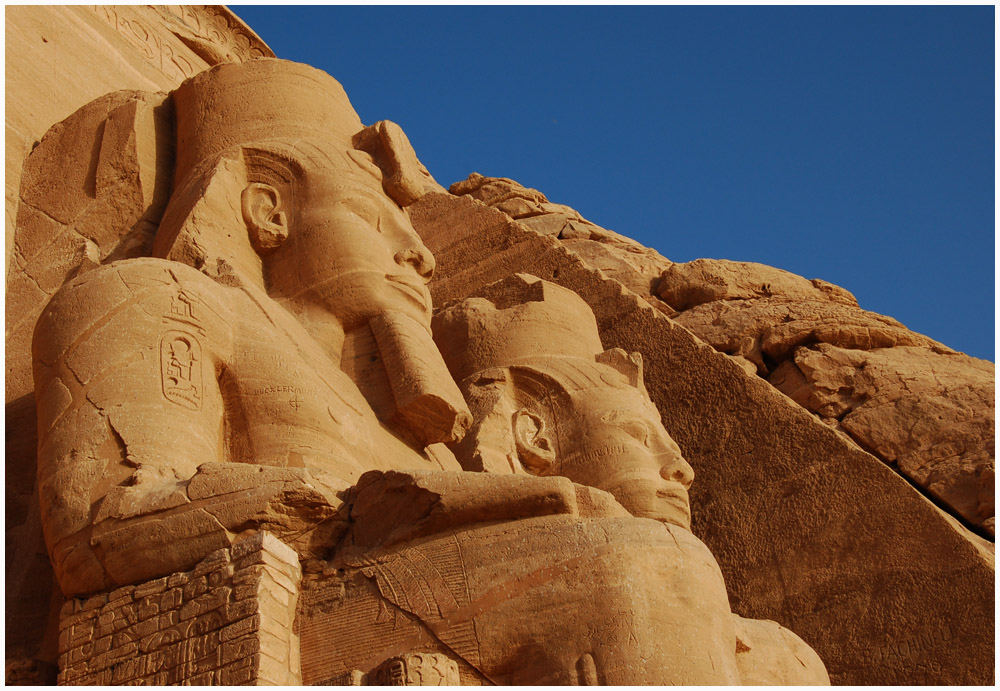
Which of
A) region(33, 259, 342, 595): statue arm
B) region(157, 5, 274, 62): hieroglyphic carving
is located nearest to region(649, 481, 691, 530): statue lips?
region(33, 259, 342, 595): statue arm

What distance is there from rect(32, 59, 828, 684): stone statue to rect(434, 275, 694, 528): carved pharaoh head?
0.02 meters

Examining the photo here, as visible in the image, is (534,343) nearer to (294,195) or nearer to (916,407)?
(294,195)

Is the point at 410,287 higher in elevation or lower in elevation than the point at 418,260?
lower

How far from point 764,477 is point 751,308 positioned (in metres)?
2.16

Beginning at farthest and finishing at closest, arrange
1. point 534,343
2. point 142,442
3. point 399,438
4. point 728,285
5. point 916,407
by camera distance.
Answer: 1. point 728,285
2. point 916,407
3. point 534,343
4. point 399,438
5. point 142,442

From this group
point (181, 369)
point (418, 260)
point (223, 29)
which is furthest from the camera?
point (223, 29)

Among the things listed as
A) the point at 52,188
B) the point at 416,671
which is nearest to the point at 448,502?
the point at 416,671

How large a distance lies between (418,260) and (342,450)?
4.86ft

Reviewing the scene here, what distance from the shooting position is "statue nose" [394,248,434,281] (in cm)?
586

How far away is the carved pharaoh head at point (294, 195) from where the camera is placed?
18.3ft

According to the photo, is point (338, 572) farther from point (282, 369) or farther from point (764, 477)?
point (764, 477)

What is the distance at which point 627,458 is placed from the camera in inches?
243

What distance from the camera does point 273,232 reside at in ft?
18.8

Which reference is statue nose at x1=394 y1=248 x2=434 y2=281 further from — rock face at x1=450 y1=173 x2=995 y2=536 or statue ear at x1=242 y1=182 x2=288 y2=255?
rock face at x1=450 y1=173 x2=995 y2=536
